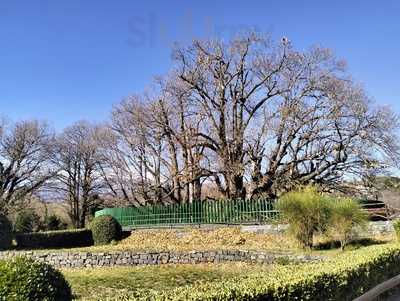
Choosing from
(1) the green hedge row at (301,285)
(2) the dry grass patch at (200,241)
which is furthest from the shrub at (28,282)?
(2) the dry grass patch at (200,241)

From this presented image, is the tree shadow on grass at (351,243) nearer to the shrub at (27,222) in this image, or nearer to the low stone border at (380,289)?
the low stone border at (380,289)

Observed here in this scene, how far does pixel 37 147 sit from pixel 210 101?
2289 centimetres

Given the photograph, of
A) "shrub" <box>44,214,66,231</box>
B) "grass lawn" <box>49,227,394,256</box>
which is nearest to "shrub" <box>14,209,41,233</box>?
"shrub" <box>44,214,66,231</box>

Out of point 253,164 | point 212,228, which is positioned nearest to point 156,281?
point 212,228

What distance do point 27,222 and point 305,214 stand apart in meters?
30.6

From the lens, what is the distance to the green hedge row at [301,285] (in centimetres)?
499

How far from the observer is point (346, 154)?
84.5 feet

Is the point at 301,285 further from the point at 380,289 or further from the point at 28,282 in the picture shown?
the point at 28,282

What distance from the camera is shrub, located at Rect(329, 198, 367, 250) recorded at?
15508mm

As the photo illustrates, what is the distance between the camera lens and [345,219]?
51.0 ft

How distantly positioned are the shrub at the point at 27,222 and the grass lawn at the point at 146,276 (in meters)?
23.2

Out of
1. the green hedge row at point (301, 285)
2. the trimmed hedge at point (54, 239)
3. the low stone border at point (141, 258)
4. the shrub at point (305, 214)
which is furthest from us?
the trimmed hedge at point (54, 239)

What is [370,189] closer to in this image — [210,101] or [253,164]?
[253,164]

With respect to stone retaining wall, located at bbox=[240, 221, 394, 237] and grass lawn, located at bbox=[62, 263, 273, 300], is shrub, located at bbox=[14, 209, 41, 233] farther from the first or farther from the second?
stone retaining wall, located at bbox=[240, 221, 394, 237]
